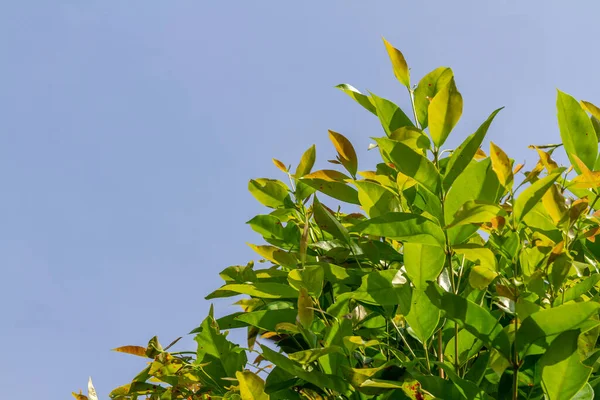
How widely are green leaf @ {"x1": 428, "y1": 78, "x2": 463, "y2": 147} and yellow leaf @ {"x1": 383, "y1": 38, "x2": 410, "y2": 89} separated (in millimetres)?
278

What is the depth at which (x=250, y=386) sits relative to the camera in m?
1.22

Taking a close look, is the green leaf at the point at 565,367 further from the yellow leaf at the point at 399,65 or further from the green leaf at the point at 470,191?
the yellow leaf at the point at 399,65

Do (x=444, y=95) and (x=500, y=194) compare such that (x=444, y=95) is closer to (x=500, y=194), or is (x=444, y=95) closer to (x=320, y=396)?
(x=500, y=194)

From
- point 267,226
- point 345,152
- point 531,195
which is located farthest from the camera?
point 267,226

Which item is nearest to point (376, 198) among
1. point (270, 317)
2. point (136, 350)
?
point (270, 317)

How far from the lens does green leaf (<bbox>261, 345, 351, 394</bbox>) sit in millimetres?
1223

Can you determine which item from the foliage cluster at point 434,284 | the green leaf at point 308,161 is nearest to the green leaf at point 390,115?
the foliage cluster at point 434,284

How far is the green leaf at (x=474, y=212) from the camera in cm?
107

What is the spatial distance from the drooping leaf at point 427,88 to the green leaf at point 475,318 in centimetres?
48

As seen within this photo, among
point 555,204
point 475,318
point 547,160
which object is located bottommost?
point 475,318

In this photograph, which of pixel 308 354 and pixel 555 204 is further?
pixel 555 204

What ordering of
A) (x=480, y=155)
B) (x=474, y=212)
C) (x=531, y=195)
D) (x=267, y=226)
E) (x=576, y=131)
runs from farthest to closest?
(x=267, y=226) → (x=480, y=155) → (x=576, y=131) → (x=531, y=195) → (x=474, y=212)

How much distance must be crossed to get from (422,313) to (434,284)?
0.10m

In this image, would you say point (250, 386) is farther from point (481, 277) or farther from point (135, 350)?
point (135, 350)
